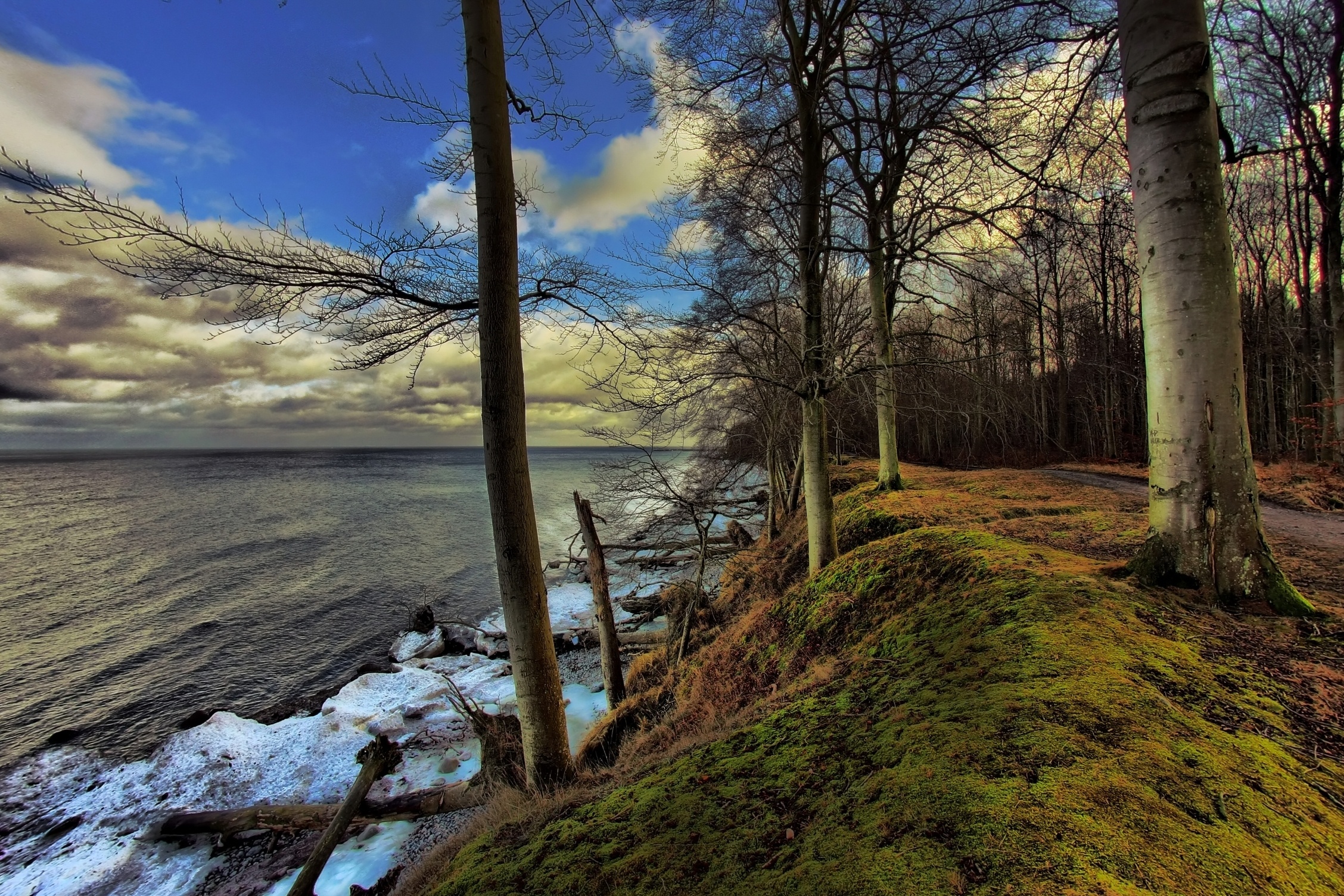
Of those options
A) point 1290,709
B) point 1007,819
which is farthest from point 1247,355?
point 1007,819

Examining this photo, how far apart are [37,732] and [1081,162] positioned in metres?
21.3

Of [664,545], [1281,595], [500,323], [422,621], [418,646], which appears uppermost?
[500,323]

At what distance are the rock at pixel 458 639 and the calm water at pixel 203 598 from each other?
1915mm

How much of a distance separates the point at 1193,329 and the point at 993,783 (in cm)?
328

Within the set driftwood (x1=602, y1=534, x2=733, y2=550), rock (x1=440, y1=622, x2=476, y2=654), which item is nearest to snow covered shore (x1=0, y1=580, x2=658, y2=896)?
rock (x1=440, y1=622, x2=476, y2=654)

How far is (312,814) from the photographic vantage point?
762cm

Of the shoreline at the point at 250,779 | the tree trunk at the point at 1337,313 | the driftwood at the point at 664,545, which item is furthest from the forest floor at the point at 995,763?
the tree trunk at the point at 1337,313

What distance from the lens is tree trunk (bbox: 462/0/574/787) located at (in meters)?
4.50

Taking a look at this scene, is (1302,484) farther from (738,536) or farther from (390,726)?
(390,726)

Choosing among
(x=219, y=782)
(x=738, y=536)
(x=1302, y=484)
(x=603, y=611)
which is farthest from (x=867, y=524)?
(x=219, y=782)

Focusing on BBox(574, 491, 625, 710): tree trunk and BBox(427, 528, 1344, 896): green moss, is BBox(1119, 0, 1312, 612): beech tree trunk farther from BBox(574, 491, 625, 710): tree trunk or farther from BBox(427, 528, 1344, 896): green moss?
BBox(574, 491, 625, 710): tree trunk

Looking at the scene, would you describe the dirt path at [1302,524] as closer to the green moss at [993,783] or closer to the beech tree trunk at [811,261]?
the green moss at [993,783]

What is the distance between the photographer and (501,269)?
4539 mm

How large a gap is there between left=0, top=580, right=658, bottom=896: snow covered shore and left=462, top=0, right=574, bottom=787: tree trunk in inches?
211
